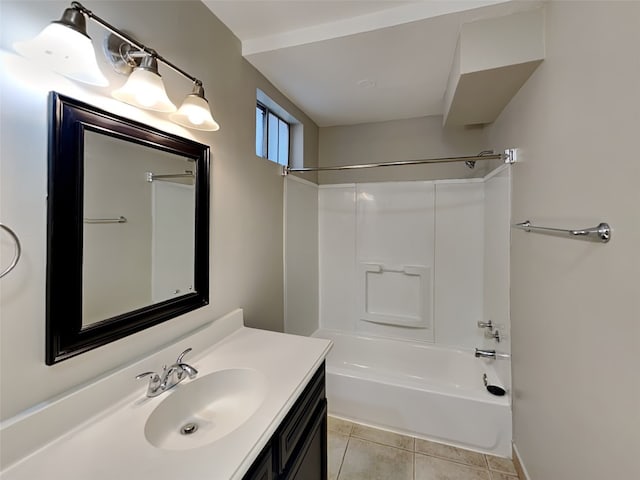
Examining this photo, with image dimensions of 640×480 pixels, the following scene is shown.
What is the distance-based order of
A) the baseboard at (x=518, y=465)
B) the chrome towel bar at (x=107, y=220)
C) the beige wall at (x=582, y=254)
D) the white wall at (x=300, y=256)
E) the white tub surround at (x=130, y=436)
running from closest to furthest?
the white tub surround at (x=130, y=436), the beige wall at (x=582, y=254), the chrome towel bar at (x=107, y=220), the baseboard at (x=518, y=465), the white wall at (x=300, y=256)

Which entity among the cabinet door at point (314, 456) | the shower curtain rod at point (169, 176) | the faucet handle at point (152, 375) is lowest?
the cabinet door at point (314, 456)

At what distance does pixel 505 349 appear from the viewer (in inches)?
73.3

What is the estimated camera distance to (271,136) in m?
2.44

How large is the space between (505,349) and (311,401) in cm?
146

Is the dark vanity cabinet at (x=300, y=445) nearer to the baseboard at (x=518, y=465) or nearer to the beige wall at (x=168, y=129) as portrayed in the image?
the beige wall at (x=168, y=129)

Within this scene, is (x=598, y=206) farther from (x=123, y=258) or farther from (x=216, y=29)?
(x=216, y=29)

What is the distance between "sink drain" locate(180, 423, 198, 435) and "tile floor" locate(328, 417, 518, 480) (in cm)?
105

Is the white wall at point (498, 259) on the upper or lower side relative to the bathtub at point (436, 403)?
upper

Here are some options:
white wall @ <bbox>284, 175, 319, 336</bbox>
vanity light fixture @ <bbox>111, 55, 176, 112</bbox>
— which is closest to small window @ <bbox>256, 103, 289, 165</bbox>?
white wall @ <bbox>284, 175, 319, 336</bbox>

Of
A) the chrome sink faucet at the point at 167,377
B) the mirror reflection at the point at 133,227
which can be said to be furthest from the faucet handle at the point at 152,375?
the mirror reflection at the point at 133,227

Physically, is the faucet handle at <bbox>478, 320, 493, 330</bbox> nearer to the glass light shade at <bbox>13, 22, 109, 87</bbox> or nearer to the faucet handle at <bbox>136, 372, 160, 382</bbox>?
the faucet handle at <bbox>136, 372, 160, 382</bbox>

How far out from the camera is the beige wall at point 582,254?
78cm

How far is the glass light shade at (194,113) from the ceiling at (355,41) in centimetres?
66

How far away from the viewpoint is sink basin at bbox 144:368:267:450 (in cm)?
94
